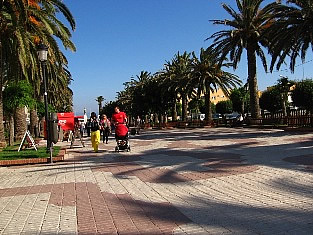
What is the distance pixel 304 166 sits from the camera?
315 inches

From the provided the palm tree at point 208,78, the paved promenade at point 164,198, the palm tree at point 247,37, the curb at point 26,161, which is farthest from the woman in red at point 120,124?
the palm tree at point 208,78

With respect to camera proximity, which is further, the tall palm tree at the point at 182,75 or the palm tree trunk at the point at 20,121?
the tall palm tree at the point at 182,75

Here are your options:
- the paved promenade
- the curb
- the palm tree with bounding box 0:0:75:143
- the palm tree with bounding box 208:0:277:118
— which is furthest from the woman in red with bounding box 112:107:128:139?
the palm tree with bounding box 208:0:277:118

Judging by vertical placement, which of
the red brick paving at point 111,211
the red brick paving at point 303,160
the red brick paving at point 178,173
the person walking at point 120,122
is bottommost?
the red brick paving at point 111,211

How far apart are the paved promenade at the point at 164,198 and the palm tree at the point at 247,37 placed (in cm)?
1974

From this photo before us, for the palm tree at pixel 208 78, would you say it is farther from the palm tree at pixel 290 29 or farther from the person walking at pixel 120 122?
the person walking at pixel 120 122

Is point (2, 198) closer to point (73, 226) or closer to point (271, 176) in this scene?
point (73, 226)

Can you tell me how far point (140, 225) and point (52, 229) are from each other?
1.11 m

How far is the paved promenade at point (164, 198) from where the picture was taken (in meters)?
4.33

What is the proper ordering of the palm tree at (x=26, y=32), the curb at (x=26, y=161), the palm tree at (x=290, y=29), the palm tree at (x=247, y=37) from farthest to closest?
the palm tree at (x=247, y=37)
the palm tree at (x=290, y=29)
the palm tree at (x=26, y=32)
the curb at (x=26, y=161)

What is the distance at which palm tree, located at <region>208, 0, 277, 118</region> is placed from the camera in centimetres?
2722

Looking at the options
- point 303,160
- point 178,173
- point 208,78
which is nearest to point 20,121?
point 178,173

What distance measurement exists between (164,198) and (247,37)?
24.4 meters

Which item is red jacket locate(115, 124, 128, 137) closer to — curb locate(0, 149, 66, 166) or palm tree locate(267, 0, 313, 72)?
curb locate(0, 149, 66, 166)
